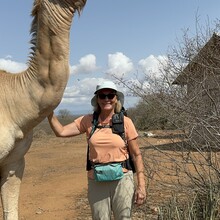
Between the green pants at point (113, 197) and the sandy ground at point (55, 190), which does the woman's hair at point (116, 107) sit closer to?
the green pants at point (113, 197)

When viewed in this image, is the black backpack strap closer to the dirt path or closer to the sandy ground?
the sandy ground

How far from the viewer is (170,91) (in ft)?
19.1

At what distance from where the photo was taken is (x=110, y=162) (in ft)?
13.6

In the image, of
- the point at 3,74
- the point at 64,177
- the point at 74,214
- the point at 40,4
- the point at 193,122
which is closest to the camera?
the point at 40,4

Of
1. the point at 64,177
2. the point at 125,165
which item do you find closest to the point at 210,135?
the point at 125,165

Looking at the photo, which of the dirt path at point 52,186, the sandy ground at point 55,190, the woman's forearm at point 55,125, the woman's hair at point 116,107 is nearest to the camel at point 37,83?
the woman's forearm at point 55,125

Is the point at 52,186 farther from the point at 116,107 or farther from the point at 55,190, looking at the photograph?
the point at 116,107

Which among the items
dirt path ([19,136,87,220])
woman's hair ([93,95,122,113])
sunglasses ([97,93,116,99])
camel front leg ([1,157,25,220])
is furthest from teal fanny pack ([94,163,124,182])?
dirt path ([19,136,87,220])

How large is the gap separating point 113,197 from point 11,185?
1.04m

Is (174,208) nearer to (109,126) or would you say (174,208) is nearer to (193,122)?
(193,122)

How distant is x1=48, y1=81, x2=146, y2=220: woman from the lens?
4.14 meters

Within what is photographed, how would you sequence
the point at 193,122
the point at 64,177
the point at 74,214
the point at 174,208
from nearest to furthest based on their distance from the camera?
the point at 174,208 → the point at 193,122 → the point at 74,214 → the point at 64,177

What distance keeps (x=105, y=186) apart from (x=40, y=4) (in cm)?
189

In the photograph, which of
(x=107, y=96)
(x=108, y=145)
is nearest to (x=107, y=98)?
(x=107, y=96)
